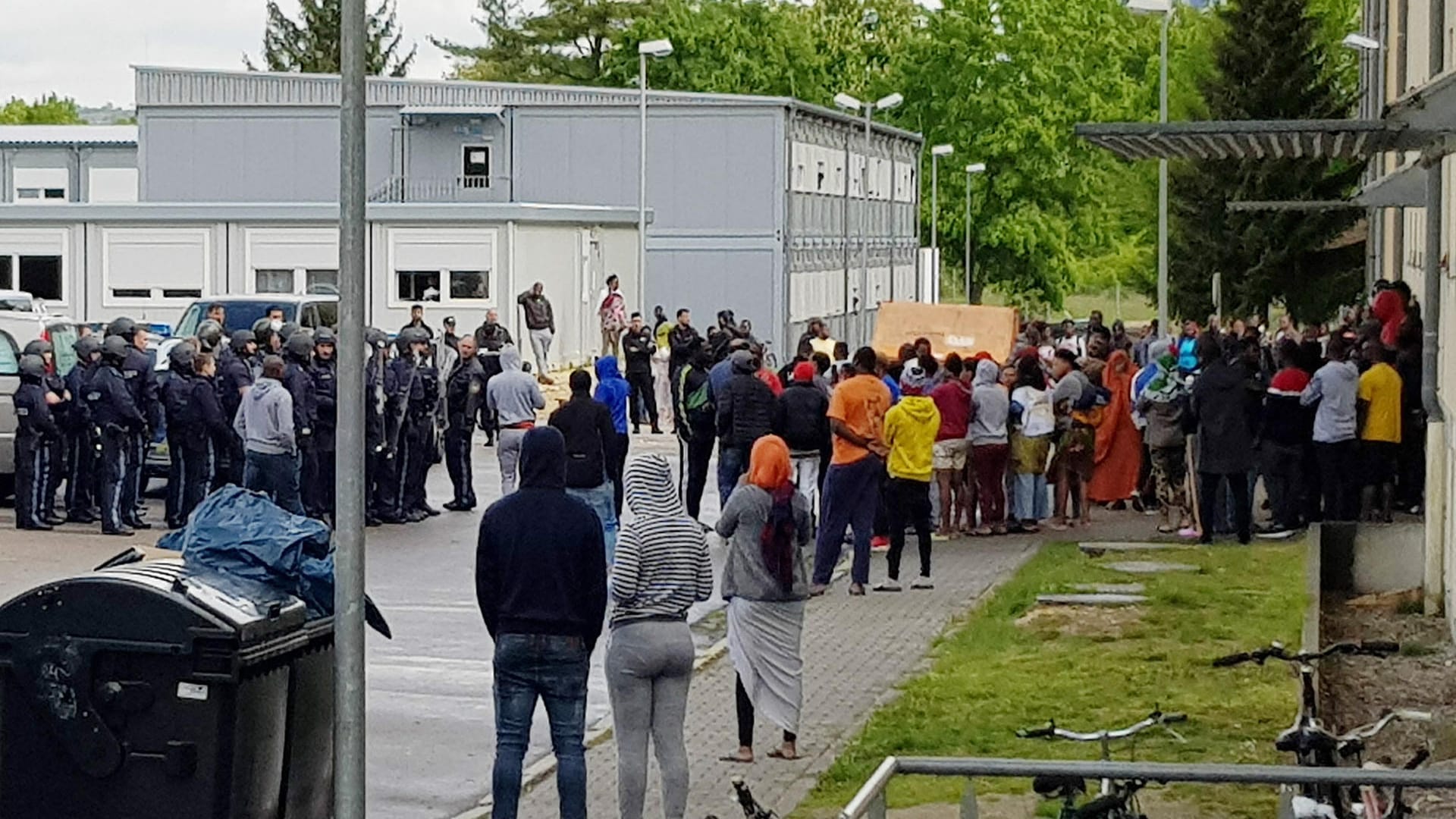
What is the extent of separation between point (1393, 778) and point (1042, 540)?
666 inches

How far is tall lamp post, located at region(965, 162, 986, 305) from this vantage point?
81.0 m

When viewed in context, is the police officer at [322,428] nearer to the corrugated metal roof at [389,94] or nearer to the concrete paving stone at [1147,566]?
the concrete paving stone at [1147,566]

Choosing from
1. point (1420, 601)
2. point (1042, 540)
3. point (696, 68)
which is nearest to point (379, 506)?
point (1042, 540)

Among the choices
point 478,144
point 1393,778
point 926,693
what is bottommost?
point 926,693

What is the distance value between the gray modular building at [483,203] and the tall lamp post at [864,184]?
468mm

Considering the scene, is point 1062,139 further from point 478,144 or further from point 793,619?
point 793,619

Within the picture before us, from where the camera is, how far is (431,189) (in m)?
62.9

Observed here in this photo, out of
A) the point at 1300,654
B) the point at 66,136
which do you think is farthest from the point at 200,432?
the point at 66,136

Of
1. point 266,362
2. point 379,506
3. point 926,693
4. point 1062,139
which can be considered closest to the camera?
point 926,693

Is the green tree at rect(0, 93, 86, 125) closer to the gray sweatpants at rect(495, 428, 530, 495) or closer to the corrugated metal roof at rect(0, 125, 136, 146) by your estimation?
the corrugated metal roof at rect(0, 125, 136, 146)

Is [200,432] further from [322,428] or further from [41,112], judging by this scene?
[41,112]

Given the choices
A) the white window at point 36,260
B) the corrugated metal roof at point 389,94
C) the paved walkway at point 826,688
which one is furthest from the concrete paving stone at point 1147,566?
the corrugated metal roof at point 389,94

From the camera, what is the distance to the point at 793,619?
1233cm

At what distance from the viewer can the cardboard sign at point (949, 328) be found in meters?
37.7
